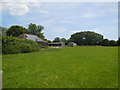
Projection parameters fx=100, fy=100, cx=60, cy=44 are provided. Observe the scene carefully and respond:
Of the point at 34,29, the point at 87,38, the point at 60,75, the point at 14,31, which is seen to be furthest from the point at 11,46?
the point at 87,38

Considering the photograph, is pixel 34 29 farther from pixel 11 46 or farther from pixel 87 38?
pixel 11 46

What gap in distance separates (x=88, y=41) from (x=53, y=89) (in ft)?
169

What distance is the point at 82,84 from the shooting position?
2.76 metres

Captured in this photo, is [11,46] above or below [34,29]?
below

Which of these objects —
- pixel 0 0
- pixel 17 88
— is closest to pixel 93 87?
pixel 17 88

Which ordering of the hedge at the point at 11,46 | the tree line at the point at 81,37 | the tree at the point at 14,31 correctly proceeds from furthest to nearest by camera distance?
1. the tree line at the point at 81,37
2. the tree at the point at 14,31
3. the hedge at the point at 11,46

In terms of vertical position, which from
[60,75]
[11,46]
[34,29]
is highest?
[34,29]

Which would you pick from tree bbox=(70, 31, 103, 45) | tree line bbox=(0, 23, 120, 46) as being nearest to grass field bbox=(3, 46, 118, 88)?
tree line bbox=(0, 23, 120, 46)

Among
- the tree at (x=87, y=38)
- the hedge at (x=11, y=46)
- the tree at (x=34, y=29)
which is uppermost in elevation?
the tree at (x=34, y=29)

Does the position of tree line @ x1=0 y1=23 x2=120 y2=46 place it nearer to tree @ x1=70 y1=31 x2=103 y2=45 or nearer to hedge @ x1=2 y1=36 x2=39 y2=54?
tree @ x1=70 y1=31 x2=103 y2=45

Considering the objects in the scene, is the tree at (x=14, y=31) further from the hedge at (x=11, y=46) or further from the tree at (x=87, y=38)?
the tree at (x=87, y=38)

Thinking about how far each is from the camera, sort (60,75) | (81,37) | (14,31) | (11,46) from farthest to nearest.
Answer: (81,37), (14,31), (11,46), (60,75)

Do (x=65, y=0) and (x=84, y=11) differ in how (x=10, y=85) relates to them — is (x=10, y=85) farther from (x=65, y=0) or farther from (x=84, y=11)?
(x=84, y=11)

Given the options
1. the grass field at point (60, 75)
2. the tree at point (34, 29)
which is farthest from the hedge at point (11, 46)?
the tree at point (34, 29)
